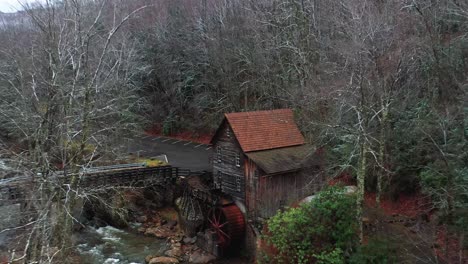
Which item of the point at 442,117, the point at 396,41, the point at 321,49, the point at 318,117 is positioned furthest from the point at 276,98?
the point at 442,117

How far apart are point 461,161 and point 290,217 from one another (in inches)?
226

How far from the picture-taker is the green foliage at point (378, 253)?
42.8ft

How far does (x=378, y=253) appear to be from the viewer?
13.1 m

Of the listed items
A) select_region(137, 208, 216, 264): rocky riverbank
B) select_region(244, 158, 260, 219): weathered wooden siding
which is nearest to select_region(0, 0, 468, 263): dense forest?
select_region(244, 158, 260, 219): weathered wooden siding

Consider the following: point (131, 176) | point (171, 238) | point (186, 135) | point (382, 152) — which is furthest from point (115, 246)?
point (186, 135)

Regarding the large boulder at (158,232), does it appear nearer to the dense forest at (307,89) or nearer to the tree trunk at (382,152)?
the dense forest at (307,89)

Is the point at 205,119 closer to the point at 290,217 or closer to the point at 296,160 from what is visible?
the point at 296,160

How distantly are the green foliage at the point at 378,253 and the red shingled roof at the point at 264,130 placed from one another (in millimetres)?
8650

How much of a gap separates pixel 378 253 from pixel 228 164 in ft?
34.7

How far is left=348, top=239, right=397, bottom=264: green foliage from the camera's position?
513 inches

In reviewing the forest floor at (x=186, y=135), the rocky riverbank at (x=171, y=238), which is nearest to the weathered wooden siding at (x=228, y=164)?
the rocky riverbank at (x=171, y=238)

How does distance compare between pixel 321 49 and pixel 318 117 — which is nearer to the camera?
pixel 318 117

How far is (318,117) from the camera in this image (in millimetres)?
22969

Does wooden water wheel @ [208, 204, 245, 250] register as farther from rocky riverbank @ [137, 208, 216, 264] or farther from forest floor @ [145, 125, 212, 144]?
forest floor @ [145, 125, 212, 144]
